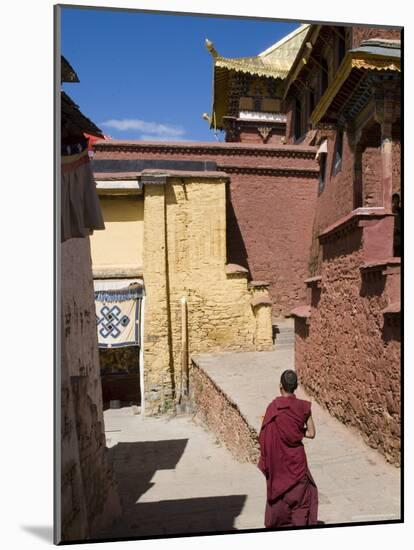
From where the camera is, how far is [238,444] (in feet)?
19.6

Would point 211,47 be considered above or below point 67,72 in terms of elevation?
above

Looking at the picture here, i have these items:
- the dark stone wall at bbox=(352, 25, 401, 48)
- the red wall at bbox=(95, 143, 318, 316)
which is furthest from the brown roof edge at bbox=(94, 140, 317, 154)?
the dark stone wall at bbox=(352, 25, 401, 48)

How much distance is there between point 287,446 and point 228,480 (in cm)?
157

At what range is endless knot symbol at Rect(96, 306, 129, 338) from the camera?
282 inches

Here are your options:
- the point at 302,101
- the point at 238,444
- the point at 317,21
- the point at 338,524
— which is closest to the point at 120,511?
the point at 338,524

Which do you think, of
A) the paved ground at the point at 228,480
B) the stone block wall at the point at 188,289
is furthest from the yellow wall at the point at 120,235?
the paved ground at the point at 228,480

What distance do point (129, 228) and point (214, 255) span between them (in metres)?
1.71

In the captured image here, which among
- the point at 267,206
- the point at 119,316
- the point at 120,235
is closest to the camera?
the point at 119,316

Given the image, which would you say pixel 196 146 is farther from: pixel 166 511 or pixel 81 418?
pixel 166 511

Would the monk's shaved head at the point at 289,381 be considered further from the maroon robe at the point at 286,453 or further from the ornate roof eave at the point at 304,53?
the ornate roof eave at the point at 304,53

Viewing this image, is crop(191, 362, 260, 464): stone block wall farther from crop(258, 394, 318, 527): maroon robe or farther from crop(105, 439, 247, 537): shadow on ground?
crop(258, 394, 318, 527): maroon robe

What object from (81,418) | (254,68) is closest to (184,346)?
(81,418)

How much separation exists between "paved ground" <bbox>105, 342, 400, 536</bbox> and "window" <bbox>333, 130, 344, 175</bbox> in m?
2.97

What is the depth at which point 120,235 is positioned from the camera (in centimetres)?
830
